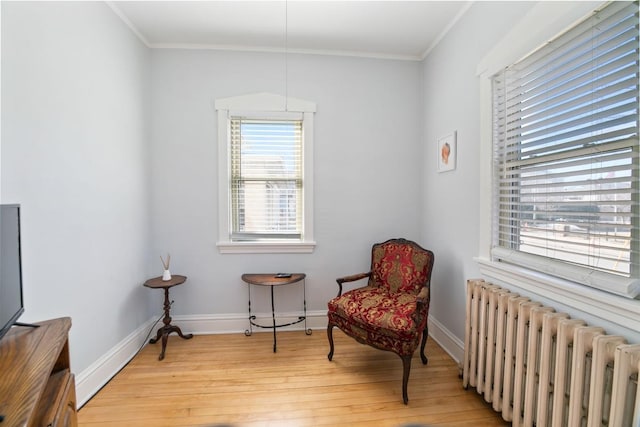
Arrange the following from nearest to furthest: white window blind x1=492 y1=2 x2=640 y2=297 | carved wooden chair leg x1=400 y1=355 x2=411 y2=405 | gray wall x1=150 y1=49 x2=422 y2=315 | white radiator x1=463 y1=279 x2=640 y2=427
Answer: white radiator x1=463 y1=279 x2=640 y2=427
white window blind x1=492 y1=2 x2=640 y2=297
carved wooden chair leg x1=400 y1=355 x2=411 y2=405
gray wall x1=150 y1=49 x2=422 y2=315

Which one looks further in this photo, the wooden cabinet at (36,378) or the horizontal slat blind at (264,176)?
the horizontal slat blind at (264,176)

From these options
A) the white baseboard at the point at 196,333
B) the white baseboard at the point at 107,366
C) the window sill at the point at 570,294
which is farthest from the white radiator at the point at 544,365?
the white baseboard at the point at 107,366

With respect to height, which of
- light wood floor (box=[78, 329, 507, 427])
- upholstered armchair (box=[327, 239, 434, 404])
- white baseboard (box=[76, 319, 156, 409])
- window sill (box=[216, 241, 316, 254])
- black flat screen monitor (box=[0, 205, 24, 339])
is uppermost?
black flat screen monitor (box=[0, 205, 24, 339])

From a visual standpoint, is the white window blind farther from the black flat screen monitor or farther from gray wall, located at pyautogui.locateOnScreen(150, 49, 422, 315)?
the black flat screen monitor

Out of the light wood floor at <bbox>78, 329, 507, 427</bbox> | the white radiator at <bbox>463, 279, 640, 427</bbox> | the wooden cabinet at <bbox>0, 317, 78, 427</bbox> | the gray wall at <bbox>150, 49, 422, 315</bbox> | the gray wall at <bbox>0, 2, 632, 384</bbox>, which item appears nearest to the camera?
the wooden cabinet at <bbox>0, 317, 78, 427</bbox>

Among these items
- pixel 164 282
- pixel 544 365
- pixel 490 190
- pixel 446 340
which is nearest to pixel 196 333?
pixel 164 282

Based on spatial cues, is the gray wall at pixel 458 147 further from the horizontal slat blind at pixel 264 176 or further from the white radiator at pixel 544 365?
the horizontal slat blind at pixel 264 176

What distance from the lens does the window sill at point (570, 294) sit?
1.09 meters

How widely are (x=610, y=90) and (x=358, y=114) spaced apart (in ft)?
6.19

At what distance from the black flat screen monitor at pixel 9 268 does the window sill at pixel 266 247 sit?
1539mm

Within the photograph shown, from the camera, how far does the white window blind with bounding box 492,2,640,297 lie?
114 cm

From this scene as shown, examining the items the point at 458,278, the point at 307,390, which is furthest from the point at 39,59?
the point at 458,278

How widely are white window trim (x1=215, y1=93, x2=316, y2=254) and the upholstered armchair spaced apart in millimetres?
721

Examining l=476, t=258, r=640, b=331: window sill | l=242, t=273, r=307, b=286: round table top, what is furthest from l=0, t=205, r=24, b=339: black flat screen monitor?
l=476, t=258, r=640, b=331: window sill
